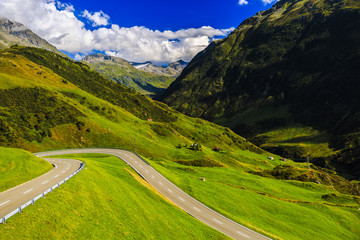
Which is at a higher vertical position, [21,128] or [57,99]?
[57,99]

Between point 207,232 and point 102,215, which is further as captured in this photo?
point 207,232

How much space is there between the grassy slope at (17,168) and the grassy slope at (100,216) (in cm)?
942

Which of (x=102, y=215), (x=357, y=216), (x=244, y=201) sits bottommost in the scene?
(x=102, y=215)

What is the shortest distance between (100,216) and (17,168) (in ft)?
80.4

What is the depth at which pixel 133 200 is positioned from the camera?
118ft

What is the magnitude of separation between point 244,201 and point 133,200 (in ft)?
109

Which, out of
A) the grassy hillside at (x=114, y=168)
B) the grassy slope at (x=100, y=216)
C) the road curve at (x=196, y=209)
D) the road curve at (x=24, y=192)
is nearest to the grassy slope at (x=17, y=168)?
the road curve at (x=24, y=192)

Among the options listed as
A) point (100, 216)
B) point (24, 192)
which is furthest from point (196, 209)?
point (24, 192)

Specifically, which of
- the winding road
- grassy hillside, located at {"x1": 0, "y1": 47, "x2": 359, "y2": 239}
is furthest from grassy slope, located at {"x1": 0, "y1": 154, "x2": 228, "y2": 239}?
the winding road

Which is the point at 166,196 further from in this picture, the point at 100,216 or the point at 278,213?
the point at 278,213

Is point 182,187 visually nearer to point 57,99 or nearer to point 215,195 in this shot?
point 215,195

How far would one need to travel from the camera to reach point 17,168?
40.0m

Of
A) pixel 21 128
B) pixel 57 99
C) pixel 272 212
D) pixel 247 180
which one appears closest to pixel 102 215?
pixel 272 212

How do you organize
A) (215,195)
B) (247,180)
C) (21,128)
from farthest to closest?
(21,128), (247,180), (215,195)
